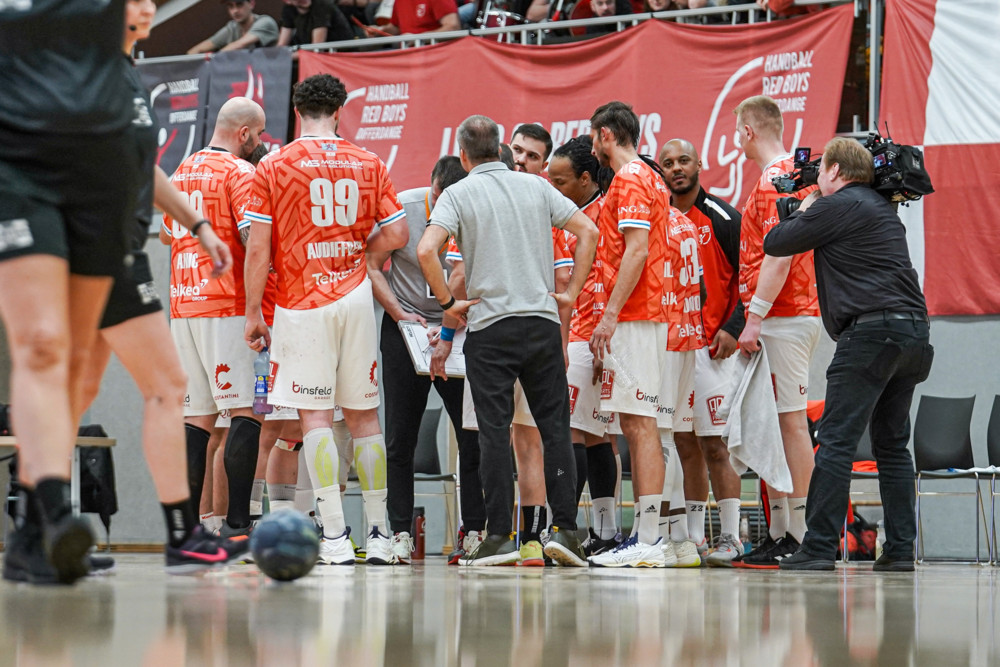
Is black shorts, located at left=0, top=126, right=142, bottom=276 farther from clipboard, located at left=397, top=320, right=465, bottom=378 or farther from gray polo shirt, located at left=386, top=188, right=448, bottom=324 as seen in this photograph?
gray polo shirt, located at left=386, top=188, right=448, bottom=324

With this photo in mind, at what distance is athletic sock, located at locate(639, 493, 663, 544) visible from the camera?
5.57 meters

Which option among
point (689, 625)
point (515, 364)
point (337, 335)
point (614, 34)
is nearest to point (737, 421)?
point (515, 364)

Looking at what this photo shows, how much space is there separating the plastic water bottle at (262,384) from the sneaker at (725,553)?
7.57 feet

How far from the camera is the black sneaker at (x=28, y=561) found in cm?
272

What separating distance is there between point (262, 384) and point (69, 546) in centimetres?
326

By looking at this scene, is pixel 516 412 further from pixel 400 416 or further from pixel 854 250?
pixel 854 250

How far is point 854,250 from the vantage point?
5.41 m

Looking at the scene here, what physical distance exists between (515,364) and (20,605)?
2.84 m

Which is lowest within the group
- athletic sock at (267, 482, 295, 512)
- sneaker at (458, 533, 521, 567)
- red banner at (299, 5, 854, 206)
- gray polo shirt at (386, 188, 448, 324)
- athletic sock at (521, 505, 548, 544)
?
sneaker at (458, 533, 521, 567)

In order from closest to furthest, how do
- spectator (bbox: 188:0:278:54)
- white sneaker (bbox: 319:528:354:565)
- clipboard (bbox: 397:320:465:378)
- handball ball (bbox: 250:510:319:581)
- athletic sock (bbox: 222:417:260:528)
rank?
1. handball ball (bbox: 250:510:319:581)
2. white sneaker (bbox: 319:528:354:565)
3. athletic sock (bbox: 222:417:260:528)
4. clipboard (bbox: 397:320:465:378)
5. spectator (bbox: 188:0:278:54)

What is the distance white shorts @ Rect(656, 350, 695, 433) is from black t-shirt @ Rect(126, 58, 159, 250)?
3.13 metres

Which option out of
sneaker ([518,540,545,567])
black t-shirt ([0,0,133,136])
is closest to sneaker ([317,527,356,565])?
sneaker ([518,540,545,567])

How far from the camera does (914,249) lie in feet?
28.9


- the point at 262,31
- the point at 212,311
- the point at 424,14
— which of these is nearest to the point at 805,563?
the point at 212,311
